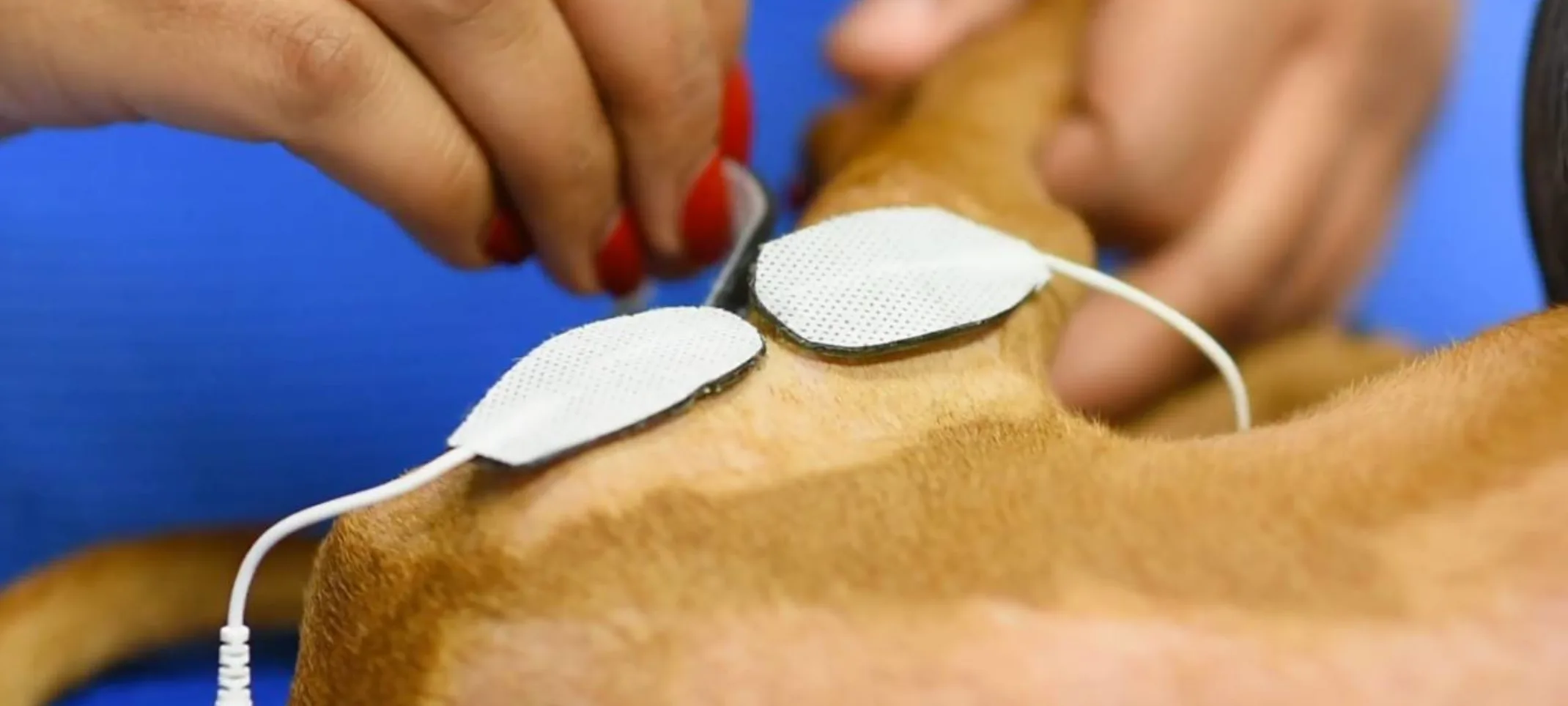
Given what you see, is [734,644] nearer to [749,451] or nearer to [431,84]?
[749,451]

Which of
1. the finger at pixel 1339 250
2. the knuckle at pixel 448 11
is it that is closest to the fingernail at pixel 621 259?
the knuckle at pixel 448 11

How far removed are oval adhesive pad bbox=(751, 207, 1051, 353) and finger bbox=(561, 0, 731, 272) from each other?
3.9 inches

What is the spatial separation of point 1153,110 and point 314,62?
0.32m

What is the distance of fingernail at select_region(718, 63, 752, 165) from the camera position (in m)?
0.60

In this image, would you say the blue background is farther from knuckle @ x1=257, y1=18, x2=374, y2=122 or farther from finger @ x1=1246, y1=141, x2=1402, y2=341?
knuckle @ x1=257, y1=18, x2=374, y2=122

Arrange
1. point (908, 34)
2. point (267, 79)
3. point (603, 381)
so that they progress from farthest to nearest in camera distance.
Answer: point (908, 34) < point (267, 79) < point (603, 381)

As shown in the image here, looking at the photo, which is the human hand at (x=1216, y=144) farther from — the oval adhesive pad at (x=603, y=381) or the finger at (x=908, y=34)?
the oval adhesive pad at (x=603, y=381)

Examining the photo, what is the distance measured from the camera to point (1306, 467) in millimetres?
314

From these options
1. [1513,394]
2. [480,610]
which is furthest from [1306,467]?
[480,610]

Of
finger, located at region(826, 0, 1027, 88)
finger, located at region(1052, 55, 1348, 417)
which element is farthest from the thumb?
finger, located at region(826, 0, 1027, 88)

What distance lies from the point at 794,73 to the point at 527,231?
398 mm

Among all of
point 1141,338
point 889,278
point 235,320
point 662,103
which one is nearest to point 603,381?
point 889,278

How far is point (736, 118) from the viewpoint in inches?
24.5

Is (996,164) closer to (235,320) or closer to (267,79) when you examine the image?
(267,79)
